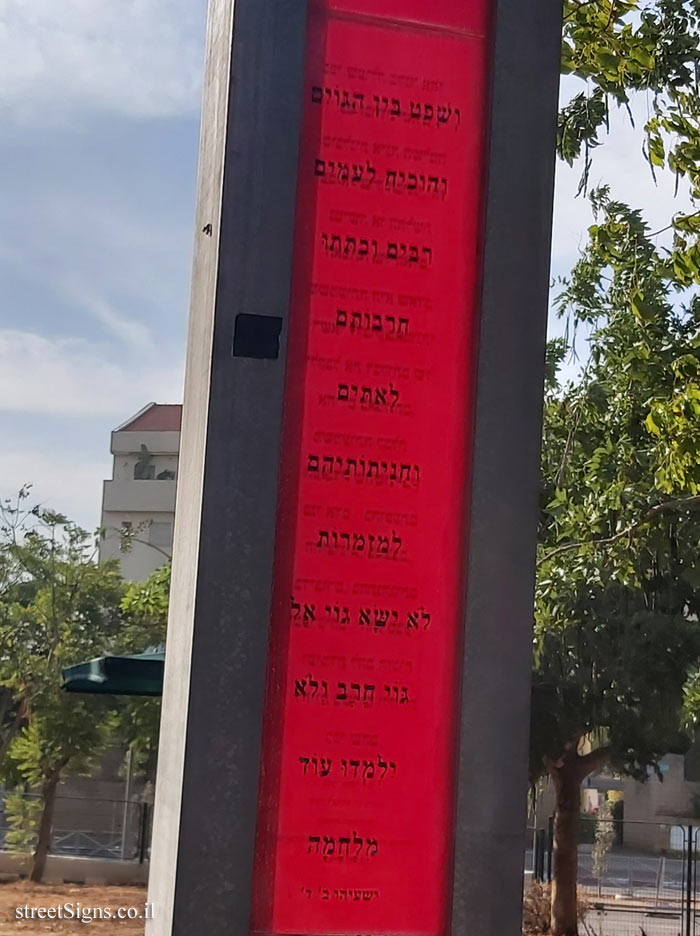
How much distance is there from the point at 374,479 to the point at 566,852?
12.9 meters

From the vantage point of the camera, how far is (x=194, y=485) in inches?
116

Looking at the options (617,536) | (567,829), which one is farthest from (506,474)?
(567,829)

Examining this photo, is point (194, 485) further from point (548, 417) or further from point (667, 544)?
point (548, 417)

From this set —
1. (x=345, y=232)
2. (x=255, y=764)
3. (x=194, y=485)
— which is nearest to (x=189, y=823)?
(x=255, y=764)

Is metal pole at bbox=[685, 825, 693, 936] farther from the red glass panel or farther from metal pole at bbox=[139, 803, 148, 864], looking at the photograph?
the red glass panel

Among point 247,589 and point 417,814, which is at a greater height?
point 247,589

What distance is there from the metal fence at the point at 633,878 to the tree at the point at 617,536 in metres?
1.04

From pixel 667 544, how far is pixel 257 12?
8.20m

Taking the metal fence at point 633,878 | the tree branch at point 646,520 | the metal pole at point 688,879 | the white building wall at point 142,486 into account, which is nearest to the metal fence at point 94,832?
the metal fence at point 633,878

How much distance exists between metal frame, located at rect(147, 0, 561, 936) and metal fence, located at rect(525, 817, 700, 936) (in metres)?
5.66

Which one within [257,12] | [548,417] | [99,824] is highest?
[548,417]

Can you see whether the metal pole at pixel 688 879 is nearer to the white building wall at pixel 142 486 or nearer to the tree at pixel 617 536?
the tree at pixel 617 536

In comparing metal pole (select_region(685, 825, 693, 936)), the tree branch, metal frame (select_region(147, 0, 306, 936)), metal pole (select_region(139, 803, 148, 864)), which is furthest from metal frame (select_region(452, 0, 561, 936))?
metal pole (select_region(139, 803, 148, 864))

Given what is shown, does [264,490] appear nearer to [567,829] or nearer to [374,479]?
[374,479]
